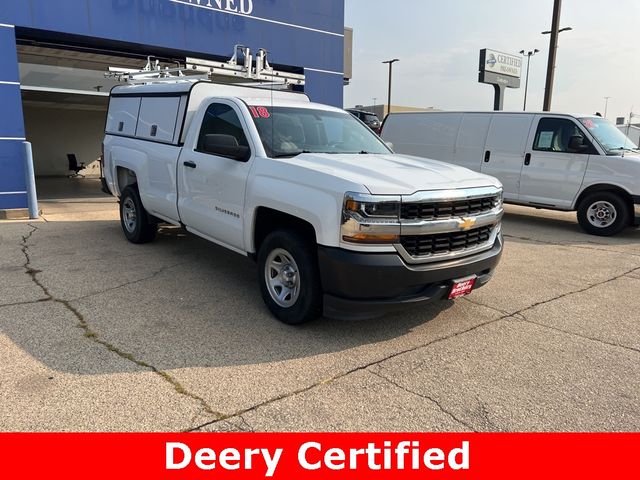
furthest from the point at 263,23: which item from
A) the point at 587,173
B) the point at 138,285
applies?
the point at 138,285

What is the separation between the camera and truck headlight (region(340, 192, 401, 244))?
12.0 feet

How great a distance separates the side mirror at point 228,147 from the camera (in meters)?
4.55

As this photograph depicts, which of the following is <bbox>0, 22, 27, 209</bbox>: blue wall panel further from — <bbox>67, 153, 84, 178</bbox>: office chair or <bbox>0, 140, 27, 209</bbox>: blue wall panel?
<bbox>67, 153, 84, 178</bbox>: office chair

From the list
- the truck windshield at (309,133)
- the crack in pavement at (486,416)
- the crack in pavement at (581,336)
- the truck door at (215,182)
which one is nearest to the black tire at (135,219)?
the truck door at (215,182)

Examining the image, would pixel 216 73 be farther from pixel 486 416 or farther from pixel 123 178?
pixel 486 416

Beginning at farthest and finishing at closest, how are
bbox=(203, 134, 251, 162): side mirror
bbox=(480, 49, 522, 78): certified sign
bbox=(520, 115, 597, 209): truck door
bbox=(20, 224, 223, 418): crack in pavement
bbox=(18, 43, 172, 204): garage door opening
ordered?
1. bbox=(480, 49, 522, 78): certified sign
2. bbox=(18, 43, 172, 204): garage door opening
3. bbox=(520, 115, 597, 209): truck door
4. bbox=(203, 134, 251, 162): side mirror
5. bbox=(20, 224, 223, 418): crack in pavement

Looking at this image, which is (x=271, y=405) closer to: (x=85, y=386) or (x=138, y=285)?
(x=85, y=386)

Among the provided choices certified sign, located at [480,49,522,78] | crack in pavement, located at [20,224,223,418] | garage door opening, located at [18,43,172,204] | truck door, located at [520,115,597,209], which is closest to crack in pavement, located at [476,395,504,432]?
crack in pavement, located at [20,224,223,418]

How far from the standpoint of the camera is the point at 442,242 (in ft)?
13.1

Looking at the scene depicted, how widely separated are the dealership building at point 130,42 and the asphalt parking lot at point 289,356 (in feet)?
15.0

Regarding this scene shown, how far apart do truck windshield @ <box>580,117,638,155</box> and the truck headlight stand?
7.09 meters

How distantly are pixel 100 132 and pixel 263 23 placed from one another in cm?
1237

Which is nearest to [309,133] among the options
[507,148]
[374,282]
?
[374,282]

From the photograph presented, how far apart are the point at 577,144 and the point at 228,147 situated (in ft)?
23.8
